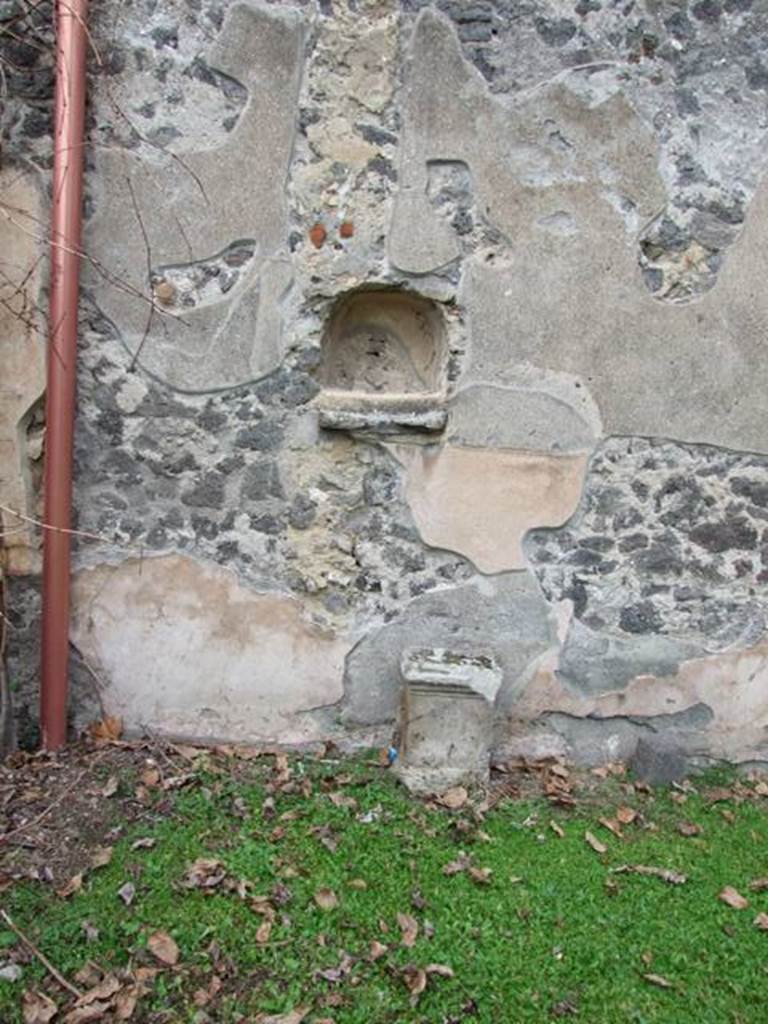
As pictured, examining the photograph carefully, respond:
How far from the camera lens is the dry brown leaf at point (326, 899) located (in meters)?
2.80

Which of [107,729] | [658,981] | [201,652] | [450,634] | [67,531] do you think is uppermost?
[67,531]

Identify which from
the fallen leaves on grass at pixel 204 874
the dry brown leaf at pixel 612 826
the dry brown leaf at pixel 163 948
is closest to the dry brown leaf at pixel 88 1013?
the dry brown leaf at pixel 163 948

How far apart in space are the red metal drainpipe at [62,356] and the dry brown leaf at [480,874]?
1824mm

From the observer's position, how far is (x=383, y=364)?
3865mm

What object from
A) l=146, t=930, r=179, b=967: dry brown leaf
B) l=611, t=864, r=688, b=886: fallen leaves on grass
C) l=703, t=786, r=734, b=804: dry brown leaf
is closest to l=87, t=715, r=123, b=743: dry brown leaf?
l=146, t=930, r=179, b=967: dry brown leaf

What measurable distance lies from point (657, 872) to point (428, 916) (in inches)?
38.2

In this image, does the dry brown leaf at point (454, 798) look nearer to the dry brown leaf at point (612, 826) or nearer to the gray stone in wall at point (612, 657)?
the dry brown leaf at point (612, 826)

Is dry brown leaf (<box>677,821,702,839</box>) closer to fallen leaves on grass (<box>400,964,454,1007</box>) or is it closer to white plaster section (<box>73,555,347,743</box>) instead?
fallen leaves on grass (<box>400,964,454,1007</box>)

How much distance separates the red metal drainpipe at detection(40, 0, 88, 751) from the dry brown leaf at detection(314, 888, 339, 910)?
141 cm

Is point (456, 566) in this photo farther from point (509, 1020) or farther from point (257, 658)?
point (509, 1020)

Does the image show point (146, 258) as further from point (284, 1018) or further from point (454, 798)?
point (284, 1018)

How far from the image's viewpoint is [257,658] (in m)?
3.75

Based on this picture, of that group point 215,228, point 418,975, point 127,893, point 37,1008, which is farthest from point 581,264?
point 37,1008

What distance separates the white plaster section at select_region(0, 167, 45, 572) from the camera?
3.31 meters
